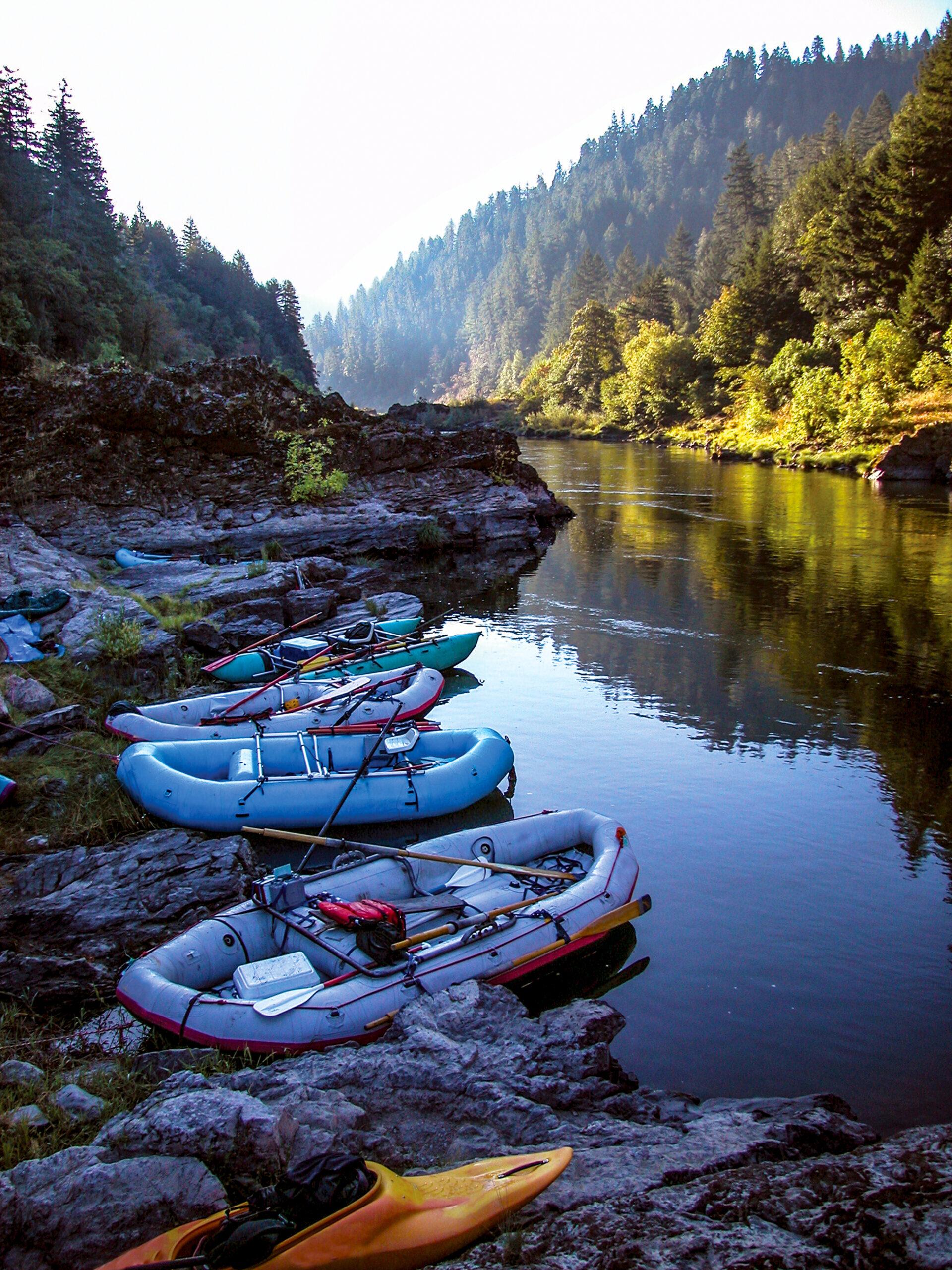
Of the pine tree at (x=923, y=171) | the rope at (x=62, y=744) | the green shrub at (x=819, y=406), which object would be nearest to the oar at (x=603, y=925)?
the rope at (x=62, y=744)

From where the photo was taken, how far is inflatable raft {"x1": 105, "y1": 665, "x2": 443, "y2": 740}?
9.60m

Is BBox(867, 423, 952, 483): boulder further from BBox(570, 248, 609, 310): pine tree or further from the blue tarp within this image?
BBox(570, 248, 609, 310): pine tree

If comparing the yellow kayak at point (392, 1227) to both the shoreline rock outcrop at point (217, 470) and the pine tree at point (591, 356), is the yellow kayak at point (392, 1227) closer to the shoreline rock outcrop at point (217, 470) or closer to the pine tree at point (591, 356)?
the shoreline rock outcrop at point (217, 470)

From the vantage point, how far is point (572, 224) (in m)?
126

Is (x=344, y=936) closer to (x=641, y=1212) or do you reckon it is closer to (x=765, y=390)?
(x=641, y=1212)

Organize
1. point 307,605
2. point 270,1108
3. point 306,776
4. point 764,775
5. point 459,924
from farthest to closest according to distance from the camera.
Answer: point 307,605 < point 764,775 < point 306,776 < point 459,924 < point 270,1108

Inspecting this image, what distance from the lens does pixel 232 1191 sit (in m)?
3.56

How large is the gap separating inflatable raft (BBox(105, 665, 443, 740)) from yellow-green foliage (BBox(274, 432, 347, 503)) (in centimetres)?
1205

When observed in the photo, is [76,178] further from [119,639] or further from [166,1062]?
[166,1062]

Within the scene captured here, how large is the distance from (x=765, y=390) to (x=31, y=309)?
35.2m

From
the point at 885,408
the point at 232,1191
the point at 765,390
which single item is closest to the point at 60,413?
the point at 232,1191

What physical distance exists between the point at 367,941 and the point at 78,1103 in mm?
2074

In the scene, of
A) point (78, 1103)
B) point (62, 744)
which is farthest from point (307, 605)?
point (78, 1103)

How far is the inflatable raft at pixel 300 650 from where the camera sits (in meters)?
12.0
